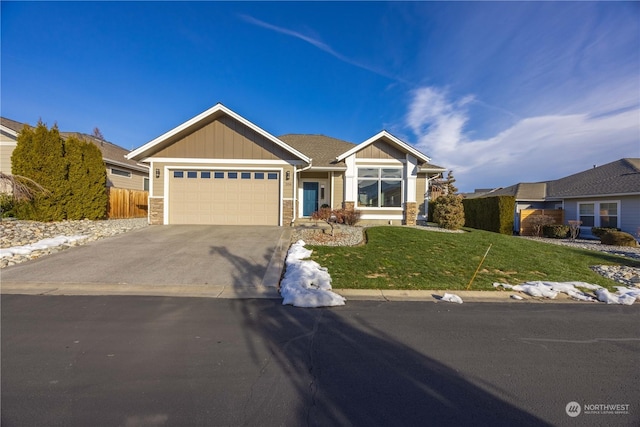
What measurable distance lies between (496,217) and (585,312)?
45.7 ft

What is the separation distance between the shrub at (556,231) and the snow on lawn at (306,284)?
55.5ft

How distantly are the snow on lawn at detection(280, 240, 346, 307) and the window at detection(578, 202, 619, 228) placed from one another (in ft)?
64.2

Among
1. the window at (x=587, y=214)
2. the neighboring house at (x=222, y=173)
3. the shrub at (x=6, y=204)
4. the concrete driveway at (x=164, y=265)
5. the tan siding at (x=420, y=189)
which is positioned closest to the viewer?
the concrete driveway at (x=164, y=265)

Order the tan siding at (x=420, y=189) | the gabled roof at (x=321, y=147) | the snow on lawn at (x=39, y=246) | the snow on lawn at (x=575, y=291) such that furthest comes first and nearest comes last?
Result: 1. the tan siding at (x=420, y=189)
2. the gabled roof at (x=321, y=147)
3. the snow on lawn at (x=39, y=246)
4. the snow on lawn at (x=575, y=291)

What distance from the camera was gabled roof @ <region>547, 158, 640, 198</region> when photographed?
54.4 feet

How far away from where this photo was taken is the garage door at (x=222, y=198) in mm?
13305

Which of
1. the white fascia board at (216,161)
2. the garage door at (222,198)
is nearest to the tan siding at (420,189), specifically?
the white fascia board at (216,161)

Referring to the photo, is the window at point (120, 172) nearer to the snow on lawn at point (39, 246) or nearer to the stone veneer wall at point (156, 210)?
the stone veneer wall at point (156, 210)

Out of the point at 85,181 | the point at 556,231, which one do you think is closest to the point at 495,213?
the point at 556,231

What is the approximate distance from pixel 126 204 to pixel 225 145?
8665 mm


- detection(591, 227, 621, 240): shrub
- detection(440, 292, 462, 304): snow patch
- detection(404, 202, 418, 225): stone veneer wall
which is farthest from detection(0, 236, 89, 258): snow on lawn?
detection(591, 227, 621, 240): shrub

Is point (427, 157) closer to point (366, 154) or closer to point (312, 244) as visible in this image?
point (366, 154)

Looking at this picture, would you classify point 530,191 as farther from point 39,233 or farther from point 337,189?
point 39,233

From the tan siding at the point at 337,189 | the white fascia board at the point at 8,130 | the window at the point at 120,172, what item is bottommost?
the tan siding at the point at 337,189
